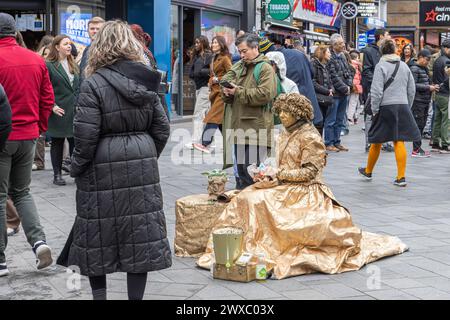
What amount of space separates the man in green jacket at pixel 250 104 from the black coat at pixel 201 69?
4927 millimetres

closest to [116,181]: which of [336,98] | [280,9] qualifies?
[336,98]

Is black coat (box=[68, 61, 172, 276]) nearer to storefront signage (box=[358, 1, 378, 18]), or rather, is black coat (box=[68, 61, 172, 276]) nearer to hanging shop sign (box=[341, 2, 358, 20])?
hanging shop sign (box=[341, 2, 358, 20])

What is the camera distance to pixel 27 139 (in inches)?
234

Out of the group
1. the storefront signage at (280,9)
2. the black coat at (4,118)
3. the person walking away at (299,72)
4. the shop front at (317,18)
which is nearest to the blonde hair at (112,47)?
the black coat at (4,118)

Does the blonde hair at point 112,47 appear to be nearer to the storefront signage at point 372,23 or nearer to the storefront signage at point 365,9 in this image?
the storefront signage at point 365,9

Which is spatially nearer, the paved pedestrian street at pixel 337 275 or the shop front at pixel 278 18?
the paved pedestrian street at pixel 337 275

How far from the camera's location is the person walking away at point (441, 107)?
13789 mm

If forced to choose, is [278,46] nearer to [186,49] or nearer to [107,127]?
[107,127]

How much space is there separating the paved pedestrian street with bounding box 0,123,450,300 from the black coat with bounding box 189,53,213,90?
97.7 inches

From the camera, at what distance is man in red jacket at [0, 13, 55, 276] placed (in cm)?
578

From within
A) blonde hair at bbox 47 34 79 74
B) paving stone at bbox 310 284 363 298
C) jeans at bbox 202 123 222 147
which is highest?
blonde hair at bbox 47 34 79 74

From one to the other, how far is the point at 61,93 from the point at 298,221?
4.88 metres

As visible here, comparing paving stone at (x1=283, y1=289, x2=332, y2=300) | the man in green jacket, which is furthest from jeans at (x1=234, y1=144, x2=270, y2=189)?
paving stone at (x1=283, y1=289, x2=332, y2=300)
